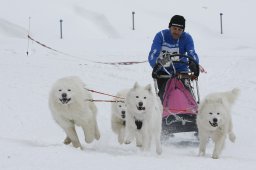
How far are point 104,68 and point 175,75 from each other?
7.59m

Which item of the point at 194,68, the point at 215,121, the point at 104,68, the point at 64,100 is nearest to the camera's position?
the point at 64,100

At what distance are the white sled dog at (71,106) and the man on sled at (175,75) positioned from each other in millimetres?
1080

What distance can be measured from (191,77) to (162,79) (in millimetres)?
451

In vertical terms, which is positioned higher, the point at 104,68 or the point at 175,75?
the point at 104,68

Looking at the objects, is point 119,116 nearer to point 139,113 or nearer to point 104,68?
point 139,113

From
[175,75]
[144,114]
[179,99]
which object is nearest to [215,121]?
[144,114]

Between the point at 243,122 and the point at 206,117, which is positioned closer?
the point at 206,117

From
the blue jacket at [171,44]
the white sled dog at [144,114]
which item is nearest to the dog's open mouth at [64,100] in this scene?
the white sled dog at [144,114]

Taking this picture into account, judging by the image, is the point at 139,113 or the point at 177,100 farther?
the point at 177,100

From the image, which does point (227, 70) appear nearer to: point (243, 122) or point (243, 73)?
point (243, 73)

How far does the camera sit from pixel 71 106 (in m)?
6.12

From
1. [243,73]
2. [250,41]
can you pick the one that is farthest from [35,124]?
[250,41]

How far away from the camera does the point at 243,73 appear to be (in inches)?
564

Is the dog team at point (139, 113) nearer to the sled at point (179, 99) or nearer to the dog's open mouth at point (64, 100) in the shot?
the dog's open mouth at point (64, 100)
